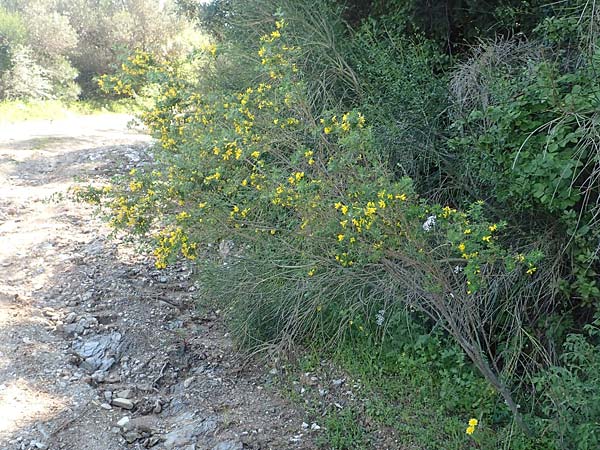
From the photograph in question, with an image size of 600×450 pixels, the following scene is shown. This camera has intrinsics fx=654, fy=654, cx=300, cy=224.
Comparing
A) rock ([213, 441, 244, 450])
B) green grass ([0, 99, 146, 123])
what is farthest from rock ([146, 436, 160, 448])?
green grass ([0, 99, 146, 123])

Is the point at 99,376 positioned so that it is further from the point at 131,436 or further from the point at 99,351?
the point at 131,436

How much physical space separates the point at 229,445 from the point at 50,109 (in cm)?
1379

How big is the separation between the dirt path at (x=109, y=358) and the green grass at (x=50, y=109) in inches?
286

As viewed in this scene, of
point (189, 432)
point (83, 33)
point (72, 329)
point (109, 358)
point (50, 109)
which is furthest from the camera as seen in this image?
point (83, 33)

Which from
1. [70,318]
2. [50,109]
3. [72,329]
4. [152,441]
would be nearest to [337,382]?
[152,441]

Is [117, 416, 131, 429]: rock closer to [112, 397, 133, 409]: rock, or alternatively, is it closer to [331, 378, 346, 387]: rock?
[112, 397, 133, 409]: rock

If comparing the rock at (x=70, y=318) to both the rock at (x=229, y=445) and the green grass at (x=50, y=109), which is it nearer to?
the rock at (x=229, y=445)

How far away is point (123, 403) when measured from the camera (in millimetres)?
4133

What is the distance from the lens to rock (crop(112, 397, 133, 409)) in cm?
412

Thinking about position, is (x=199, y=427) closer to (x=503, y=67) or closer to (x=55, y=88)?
(x=503, y=67)

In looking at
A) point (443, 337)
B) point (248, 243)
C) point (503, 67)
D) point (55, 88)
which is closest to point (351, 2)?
point (503, 67)

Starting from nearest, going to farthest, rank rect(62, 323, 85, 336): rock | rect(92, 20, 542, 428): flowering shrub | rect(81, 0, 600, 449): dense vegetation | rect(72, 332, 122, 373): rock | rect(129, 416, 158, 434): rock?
1. rect(92, 20, 542, 428): flowering shrub
2. rect(81, 0, 600, 449): dense vegetation
3. rect(129, 416, 158, 434): rock
4. rect(72, 332, 122, 373): rock
5. rect(62, 323, 85, 336): rock

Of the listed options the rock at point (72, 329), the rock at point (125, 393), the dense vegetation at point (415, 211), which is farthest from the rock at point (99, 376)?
the dense vegetation at point (415, 211)

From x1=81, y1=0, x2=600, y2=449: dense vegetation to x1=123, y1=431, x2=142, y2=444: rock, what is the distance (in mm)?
1073
